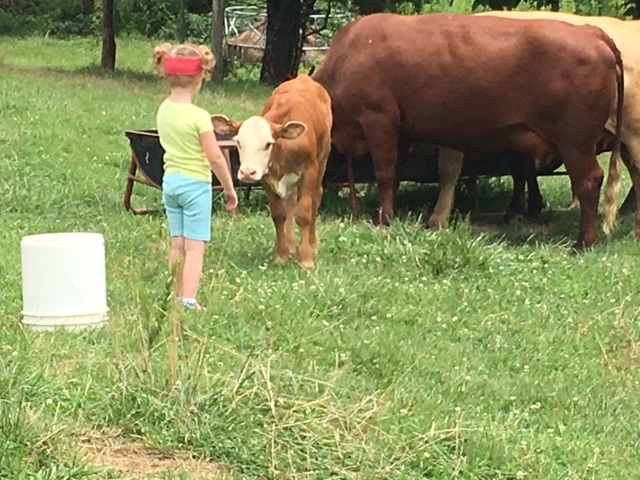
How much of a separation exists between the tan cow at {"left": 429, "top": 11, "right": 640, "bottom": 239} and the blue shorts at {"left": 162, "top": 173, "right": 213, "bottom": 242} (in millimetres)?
4705

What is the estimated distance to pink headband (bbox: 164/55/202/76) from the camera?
23.1ft

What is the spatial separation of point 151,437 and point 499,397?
2084 mm

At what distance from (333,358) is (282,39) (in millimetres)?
18712

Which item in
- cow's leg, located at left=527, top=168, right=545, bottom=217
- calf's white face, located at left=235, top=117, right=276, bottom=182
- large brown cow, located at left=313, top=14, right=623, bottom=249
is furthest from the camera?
cow's leg, located at left=527, top=168, right=545, bottom=217

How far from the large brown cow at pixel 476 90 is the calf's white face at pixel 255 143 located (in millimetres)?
3176

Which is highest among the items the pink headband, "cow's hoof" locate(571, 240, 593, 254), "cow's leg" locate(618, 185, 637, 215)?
the pink headband

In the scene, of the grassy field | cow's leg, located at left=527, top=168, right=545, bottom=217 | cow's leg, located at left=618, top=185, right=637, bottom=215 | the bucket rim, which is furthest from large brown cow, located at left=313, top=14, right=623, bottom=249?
the bucket rim

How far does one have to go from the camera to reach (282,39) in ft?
80.5

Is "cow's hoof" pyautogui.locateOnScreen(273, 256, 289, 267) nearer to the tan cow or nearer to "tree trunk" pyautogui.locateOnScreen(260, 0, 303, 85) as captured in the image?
the tan cow

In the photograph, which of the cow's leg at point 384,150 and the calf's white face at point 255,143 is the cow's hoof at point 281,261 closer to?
the calf's white face at point 255,143

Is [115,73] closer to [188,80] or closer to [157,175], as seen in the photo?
[157,175]

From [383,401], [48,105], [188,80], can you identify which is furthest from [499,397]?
[48,105]

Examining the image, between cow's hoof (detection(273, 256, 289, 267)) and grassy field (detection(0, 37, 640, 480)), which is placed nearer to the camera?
grassy field (detection(0, 37, 640, 480))

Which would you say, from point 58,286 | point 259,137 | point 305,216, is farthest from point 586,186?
point 58,286
